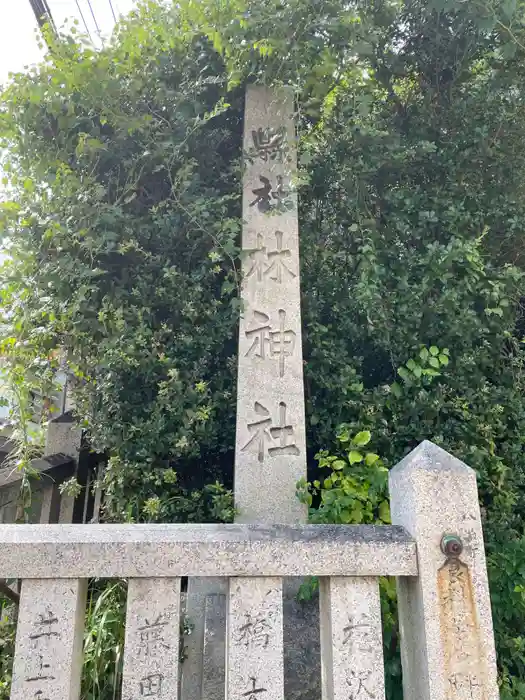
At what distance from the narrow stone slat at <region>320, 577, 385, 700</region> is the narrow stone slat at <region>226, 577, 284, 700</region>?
6.8 inches

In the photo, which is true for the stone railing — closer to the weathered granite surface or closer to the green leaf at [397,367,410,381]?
the weathered granite surface

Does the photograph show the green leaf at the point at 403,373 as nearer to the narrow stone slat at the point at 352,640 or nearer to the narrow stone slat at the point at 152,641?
the narrow stone slat at the point at 352,640

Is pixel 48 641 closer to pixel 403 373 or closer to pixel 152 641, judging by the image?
pixel 152 641

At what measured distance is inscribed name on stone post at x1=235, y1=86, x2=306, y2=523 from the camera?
3350 mm

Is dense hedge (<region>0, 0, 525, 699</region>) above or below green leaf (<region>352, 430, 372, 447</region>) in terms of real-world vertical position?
above

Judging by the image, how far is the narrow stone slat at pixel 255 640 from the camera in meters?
1.69

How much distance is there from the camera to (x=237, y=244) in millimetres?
3896

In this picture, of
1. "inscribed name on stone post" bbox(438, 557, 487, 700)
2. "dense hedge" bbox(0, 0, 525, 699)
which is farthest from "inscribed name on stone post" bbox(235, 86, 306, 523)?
"inscribed name on stone post" bbox(438, 557, 487, 700)

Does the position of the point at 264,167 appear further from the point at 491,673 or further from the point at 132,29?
the point at 491,673

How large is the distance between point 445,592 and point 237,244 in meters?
2.80

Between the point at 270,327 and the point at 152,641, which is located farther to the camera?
the point at 270,327

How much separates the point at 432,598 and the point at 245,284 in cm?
248

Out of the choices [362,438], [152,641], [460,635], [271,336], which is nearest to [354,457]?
[362,438]

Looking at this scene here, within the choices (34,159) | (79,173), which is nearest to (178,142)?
(79,173)
